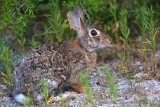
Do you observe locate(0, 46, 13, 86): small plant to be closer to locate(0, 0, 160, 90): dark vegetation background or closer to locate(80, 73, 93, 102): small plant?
locate(0, 0, 160, 90): dark vegetation background

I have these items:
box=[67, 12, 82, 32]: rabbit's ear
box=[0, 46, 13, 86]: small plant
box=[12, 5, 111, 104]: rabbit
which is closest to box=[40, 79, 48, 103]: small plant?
box=[12, 5, 111, 104]: rabbit

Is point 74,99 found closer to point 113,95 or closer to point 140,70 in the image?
point 113,95

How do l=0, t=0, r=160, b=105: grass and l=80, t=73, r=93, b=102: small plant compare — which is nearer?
l=80, t=73, r=93, b=102: small plant

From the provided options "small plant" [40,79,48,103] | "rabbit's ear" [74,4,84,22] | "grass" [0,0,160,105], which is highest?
"rabbit's ear" [74,4,84,22]

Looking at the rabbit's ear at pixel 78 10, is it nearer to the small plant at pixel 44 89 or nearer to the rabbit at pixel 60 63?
the rabbit at pixel 60 63

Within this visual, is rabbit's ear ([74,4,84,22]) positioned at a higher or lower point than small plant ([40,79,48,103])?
higher

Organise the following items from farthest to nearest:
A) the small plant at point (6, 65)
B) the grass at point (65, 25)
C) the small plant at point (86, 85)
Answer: the grass at point (65, 25), the small plant at point (6, 65), the small plant at point (86, 85)

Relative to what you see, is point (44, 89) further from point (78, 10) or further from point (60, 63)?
point (78, 10)

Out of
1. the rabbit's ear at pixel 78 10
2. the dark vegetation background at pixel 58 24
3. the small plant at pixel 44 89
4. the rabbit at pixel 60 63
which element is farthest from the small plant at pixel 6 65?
the rabbit's ear at pixel 78 10
